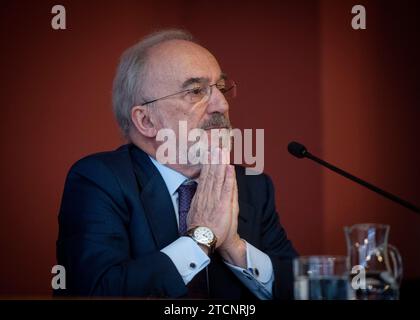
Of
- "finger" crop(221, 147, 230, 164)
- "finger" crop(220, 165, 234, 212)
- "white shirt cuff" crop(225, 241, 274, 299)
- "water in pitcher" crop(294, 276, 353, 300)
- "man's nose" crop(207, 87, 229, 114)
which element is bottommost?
"white shirt cuff" crop(225, 241, 274, 299)

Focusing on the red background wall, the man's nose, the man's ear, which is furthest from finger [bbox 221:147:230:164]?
the red background wall

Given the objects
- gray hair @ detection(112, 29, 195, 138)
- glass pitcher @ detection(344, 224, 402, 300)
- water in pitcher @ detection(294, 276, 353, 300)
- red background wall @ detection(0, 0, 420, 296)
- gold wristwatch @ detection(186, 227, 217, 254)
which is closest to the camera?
water in pitcher @ detection(294, 276, 353, 300)

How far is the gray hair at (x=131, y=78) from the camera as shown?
1.89 m

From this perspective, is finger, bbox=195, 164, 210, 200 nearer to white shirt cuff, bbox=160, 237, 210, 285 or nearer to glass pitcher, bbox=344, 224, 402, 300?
white shirt cuff, bbox=160, 237, 210, 285

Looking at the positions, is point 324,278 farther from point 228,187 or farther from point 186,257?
point 228,187

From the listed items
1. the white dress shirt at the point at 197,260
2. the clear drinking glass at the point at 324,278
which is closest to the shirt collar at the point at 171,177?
the white dress shirt at the point at 197,260

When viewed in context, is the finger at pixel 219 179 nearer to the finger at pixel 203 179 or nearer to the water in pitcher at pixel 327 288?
the finger at pixel 203 179

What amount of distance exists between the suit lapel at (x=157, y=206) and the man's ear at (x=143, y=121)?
15cm

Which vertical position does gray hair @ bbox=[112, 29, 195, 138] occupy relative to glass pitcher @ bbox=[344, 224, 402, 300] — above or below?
above

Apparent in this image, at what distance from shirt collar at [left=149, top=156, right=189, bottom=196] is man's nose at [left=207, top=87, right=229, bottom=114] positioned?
0.21 meters

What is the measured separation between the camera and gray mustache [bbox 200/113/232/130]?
71.4 inches

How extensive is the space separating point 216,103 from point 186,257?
53 centimetres

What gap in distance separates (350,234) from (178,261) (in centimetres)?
45
